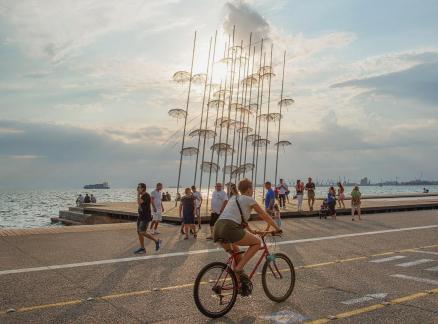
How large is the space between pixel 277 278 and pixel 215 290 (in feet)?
4.25

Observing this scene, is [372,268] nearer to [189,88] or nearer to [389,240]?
[389,240]

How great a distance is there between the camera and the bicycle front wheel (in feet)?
22.3

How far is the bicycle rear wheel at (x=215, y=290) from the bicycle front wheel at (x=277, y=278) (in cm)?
72

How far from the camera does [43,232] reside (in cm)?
1575

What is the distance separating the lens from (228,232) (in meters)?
6.31

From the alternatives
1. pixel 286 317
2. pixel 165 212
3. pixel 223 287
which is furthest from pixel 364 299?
pixel 165 212

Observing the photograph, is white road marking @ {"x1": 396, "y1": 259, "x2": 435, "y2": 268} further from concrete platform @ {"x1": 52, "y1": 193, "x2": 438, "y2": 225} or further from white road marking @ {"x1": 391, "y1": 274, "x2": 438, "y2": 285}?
concrete platform @ {"x1": 52, "y1": 193, "x2": 438, "y2": 225}

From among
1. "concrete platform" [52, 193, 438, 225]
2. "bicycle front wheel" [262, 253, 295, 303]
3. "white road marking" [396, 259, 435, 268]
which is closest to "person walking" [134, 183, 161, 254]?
"bicycle front wheel" [262, 253, 295, 303]

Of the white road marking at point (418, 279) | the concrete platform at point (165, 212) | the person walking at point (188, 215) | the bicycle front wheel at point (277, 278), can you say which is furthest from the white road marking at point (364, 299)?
the concrete platform at point (165, 212)

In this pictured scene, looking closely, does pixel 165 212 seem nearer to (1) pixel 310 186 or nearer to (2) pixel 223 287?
(1) pixel 310 186

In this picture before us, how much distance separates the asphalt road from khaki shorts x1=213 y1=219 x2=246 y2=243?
1.14 meters

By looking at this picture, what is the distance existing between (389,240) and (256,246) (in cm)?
978

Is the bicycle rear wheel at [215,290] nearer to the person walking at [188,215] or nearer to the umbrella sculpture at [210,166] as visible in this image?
the person walking at [188,215]

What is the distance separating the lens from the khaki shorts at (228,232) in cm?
631
